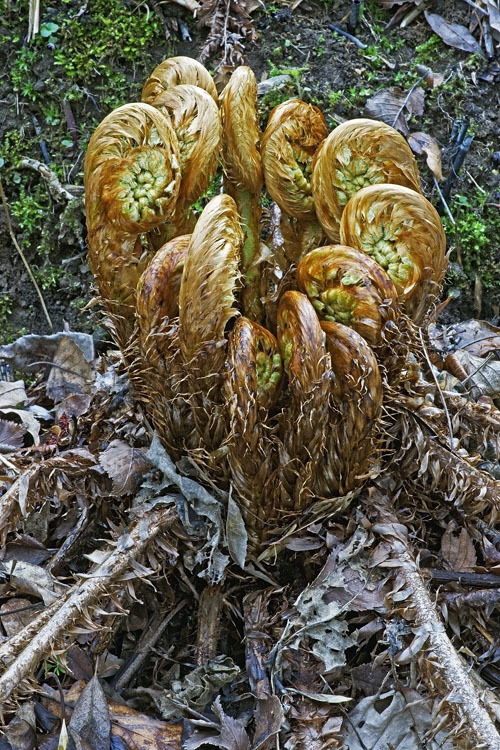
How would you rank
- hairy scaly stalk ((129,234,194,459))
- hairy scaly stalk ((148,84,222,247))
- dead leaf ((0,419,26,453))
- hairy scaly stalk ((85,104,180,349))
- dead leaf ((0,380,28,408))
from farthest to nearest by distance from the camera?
dead leaf ((0,380,28,408)) → dead leaf ((0,419,26,453)) → hairy scaly stalk ((148,84,222,247)) → hairy scaly stalk ((85,104,180,349)) → hairy scaly stalk ((129,234,194,459))

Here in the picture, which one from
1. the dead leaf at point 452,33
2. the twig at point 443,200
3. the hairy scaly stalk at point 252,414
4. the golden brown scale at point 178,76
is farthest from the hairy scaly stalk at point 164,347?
the dead leaf at point 452,33

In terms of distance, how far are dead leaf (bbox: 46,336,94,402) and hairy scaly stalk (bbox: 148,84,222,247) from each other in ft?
3.15

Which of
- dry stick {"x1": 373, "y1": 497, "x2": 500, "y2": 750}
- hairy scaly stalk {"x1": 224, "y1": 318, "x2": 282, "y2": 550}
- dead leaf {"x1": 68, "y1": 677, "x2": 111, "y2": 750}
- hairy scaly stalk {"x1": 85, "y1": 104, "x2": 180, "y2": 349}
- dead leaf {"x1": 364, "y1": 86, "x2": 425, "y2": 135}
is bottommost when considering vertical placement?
dead leaf {"x1": 68, "y1": 677, "x2": 111, "y2": 750}

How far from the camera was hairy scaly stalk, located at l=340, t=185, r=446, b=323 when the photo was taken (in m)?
2.05

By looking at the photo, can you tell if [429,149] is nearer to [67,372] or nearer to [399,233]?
[399,233]

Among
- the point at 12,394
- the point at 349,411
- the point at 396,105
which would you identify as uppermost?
the point at 396,105

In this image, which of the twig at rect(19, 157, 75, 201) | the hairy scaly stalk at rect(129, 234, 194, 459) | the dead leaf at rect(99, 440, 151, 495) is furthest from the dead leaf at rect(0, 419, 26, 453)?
the twig at rect(19, 157, 75, 201)

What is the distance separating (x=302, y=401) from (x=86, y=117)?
88.9 inches

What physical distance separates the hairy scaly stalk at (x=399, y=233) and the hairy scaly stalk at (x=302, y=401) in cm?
30

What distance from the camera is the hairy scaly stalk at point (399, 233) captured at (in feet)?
6.72

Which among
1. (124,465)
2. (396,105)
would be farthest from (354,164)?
(396,105)

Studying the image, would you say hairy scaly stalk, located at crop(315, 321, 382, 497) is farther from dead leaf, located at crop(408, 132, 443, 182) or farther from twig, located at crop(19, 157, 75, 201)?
twig, located at crop(19, 157, 75, 201)

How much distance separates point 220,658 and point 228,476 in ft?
1.76

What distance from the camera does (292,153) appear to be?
233 cm
